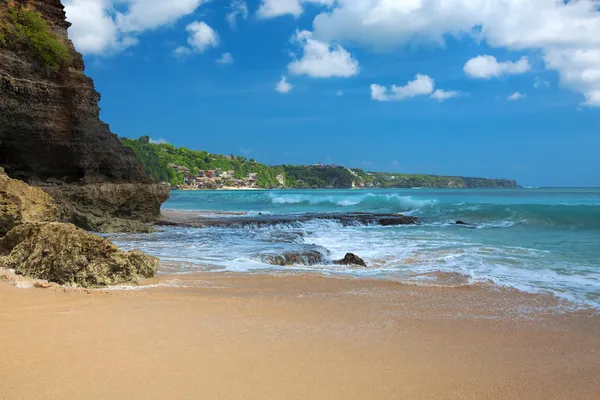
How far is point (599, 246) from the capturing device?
43.2 ft

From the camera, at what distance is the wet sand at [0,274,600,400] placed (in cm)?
253

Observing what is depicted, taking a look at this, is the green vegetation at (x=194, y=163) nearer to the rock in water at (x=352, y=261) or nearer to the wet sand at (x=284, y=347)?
the rock in water at (x=352, y=261)

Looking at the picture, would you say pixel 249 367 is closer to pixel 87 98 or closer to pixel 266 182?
pixel 87 98

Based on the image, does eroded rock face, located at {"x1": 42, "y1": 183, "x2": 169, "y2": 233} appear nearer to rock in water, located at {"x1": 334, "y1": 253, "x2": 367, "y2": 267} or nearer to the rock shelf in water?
the rock shelf in water

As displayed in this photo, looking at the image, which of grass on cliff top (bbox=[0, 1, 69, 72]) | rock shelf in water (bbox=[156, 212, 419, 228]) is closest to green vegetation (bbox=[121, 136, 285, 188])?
rock shelf in water (bbox=[156, 212, 419, 228])

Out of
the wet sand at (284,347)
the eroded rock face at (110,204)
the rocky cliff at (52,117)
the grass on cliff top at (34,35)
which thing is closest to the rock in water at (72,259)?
the wet sand at (284,347)

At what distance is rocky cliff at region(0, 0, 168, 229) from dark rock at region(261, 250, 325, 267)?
7.61 metres

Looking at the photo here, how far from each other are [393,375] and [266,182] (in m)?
132

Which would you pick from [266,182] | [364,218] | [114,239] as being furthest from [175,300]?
[266,182]

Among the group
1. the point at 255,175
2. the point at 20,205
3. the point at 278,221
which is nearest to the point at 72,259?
the point at 20,205

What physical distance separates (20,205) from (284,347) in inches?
247

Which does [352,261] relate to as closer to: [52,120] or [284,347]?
[284,347]

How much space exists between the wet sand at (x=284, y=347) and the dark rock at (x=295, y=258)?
3.28 metres

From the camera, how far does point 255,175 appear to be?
133m
